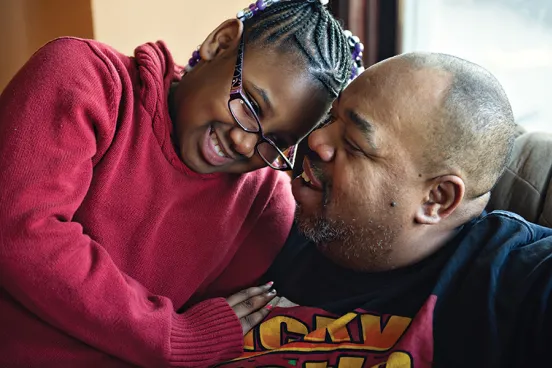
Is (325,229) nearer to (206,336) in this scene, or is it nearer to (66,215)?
(206,336)

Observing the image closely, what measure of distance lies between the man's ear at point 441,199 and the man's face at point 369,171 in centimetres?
2

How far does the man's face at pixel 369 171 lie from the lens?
1.28 m

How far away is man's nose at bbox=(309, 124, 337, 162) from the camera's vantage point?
4.48 ft

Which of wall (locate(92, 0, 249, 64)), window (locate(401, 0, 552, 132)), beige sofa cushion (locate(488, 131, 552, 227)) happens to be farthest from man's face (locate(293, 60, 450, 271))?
wall (locate(92, 0, 249, 64))

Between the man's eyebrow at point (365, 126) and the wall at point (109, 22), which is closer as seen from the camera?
the man's eyebrow at point (365, 126)

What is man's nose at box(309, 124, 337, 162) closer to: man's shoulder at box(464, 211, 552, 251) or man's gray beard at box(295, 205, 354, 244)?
man's gray beard at box(295, 205, 354, 244)

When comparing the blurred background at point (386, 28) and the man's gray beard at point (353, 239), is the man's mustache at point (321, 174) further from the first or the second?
the blurred background at point (386, 28)

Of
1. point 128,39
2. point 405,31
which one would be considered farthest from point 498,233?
point 128,39

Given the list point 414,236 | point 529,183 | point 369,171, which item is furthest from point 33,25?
point 529,183

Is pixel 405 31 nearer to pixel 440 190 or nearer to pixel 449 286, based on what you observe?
pixel 440 190

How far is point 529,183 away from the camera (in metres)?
1.56

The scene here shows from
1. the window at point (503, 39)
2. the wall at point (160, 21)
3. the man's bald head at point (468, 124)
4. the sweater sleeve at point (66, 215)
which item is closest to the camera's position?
the sweater sleeve at point (66, 215)

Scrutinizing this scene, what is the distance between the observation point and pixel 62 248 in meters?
1.12

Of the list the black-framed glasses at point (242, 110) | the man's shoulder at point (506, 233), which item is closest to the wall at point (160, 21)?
the black-framed glasses at point (242, 110)
